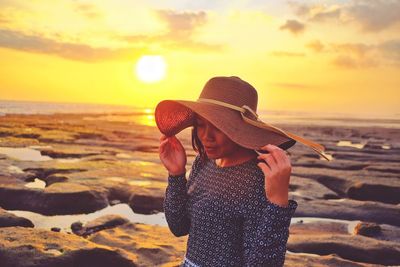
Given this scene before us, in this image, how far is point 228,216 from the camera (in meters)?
2.01

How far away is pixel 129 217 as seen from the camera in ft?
21.5

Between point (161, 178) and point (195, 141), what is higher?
point (195, 141)

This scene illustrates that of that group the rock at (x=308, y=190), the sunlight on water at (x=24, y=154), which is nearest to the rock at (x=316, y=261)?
the rock at (x=308, y=190)

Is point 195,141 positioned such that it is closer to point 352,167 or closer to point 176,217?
point 176,217

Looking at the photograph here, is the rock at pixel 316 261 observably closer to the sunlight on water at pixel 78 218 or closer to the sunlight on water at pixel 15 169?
the sunlight on water at pixel 78 218

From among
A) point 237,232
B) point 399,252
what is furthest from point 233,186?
point 399,252

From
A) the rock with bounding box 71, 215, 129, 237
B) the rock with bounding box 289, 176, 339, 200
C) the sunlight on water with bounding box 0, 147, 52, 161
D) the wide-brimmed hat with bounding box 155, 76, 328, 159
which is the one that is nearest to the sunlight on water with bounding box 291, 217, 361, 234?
the rock with bounding box 289, 176, 339, 200

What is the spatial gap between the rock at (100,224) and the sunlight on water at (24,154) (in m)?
6.48

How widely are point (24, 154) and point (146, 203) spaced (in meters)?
6.74

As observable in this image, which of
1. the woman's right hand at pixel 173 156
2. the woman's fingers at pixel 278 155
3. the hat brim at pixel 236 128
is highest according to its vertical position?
the hat brim at pixel 236 128

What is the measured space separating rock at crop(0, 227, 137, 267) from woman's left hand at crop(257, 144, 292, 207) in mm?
2795

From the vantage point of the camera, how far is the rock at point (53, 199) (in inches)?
259

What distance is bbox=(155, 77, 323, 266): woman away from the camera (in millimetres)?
1806

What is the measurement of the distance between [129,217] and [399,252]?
3.36 metres
